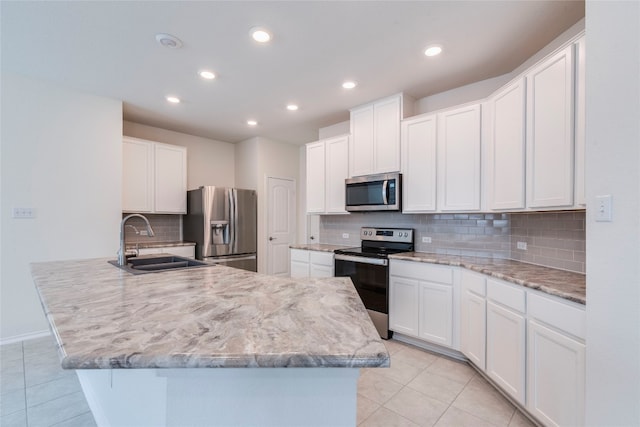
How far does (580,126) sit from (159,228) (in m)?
4.92

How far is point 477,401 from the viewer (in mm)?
2016

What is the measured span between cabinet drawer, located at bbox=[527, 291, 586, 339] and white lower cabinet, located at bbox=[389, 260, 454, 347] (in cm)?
85

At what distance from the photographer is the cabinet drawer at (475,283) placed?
7.20 feet

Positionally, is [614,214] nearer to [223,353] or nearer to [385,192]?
[223,353]

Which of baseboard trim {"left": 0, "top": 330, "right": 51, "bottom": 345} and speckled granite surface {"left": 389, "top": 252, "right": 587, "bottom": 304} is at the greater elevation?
speckled granite surface {"left": 389, "top": 252, "right": 587, "bottom": 304}

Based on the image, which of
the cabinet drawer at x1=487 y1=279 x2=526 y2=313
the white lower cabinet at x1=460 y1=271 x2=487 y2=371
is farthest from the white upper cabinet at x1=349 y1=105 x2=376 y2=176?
the cabinet drawer at x1=487 y1=279 x2=526 y2=313

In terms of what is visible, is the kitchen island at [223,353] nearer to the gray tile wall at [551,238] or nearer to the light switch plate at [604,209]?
the light switch plate at [604,209]

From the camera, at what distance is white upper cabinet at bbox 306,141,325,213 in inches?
159

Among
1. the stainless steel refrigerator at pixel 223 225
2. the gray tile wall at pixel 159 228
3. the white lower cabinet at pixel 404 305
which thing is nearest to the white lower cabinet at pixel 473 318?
the white lower cabinet at pixel 404 305

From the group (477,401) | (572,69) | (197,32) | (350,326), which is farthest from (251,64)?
(477,401)

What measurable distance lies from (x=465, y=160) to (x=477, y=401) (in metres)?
Answer: 1.96

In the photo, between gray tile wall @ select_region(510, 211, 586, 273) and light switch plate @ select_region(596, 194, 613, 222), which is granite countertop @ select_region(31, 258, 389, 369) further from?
gray tile wall @ select_region(510, 211, 586, 273)

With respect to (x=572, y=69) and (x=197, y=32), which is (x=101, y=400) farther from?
(x=572, y=69)

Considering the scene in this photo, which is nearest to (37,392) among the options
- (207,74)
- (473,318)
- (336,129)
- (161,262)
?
(161,262)
